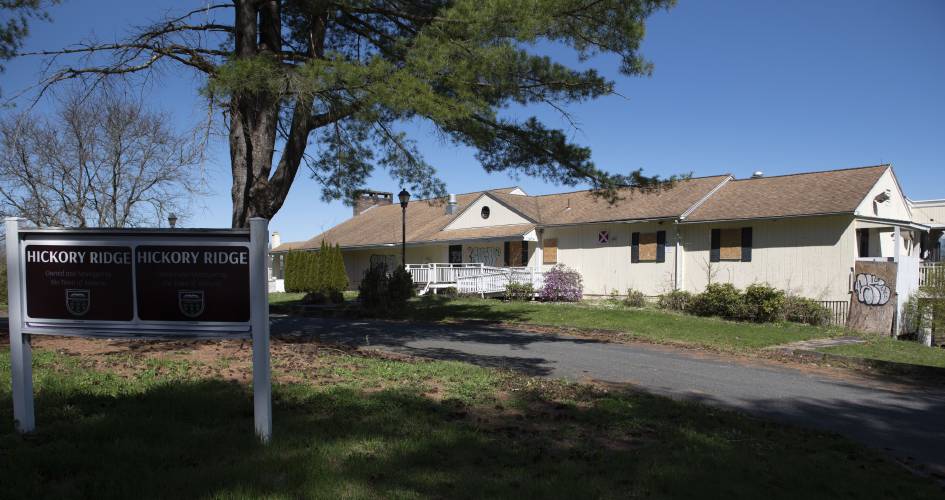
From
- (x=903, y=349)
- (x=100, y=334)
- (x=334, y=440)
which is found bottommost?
(x=903, y=349)

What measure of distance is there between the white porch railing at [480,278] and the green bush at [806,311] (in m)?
9.67

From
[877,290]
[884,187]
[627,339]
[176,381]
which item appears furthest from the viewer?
[884,187]

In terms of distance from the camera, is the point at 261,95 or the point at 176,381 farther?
the point at 261,95

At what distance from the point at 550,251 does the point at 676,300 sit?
729cm

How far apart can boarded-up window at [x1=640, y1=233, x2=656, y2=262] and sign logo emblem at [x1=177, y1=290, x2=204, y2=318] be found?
21.8 meters

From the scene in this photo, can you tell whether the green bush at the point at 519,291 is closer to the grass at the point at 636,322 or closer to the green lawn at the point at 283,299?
the grass at the point at 636,322

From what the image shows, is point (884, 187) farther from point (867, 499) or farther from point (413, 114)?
point (867, 499)

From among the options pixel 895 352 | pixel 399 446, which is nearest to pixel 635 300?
pixel 895 352

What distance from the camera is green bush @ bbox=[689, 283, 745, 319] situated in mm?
19938

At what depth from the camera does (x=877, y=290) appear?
1914 centimetres

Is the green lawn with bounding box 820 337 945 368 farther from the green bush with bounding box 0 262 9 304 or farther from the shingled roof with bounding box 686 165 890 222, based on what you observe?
the green bush with bounding box 0 262 9 304

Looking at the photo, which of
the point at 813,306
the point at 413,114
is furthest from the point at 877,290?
the point at 413,114

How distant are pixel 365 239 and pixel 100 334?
104 feet

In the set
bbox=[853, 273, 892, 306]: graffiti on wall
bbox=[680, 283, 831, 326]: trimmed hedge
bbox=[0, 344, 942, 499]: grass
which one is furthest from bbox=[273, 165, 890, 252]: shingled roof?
bbox=[0, 344, 942, 499]: grass
